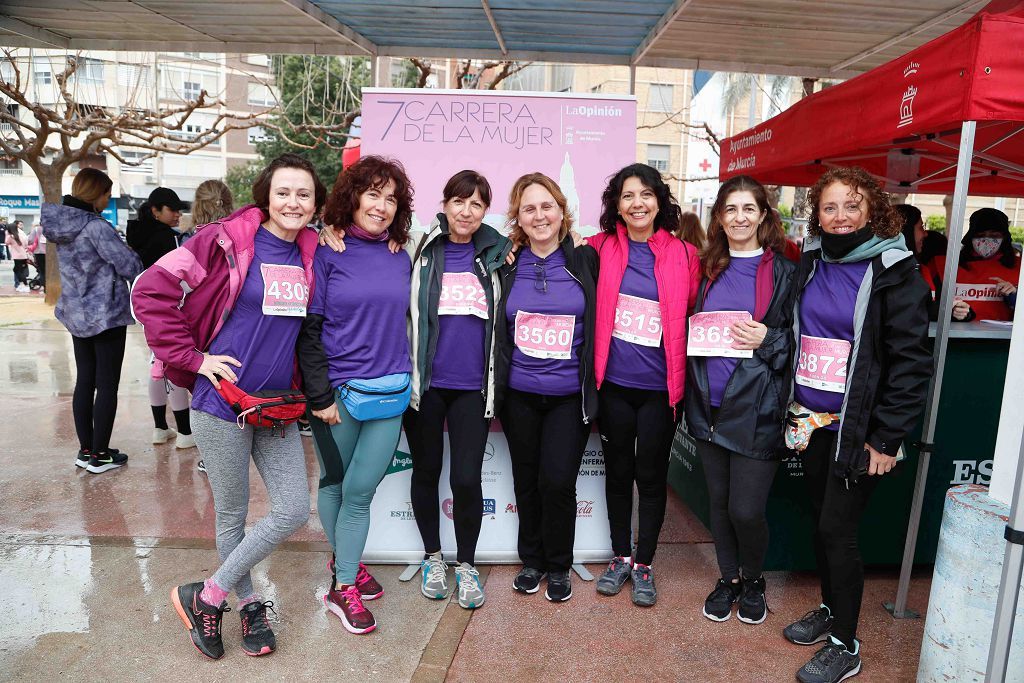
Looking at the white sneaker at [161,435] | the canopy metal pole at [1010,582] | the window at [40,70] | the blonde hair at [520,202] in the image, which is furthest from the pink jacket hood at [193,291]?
the window at [40,70]

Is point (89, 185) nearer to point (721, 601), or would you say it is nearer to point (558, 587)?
point (558, 587)

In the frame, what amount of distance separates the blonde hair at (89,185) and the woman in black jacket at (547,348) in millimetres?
2904

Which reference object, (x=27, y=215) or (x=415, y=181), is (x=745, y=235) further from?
(x=27, y=215)

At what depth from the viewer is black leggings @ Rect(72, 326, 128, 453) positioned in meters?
4.73

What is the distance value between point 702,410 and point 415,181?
82.0 inches

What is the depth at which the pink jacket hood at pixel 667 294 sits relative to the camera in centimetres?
308

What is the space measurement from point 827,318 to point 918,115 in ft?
3.39

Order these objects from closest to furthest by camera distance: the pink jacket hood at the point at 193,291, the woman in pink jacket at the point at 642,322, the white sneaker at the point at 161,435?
the pink jacket hood at the point at 193,291, the woman in pink jacket at the point at 642,322, the white sneaker at the point at 161,435

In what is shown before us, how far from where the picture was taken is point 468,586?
3.26 meters

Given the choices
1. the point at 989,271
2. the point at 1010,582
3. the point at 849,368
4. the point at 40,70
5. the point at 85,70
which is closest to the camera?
the point at 1010,582

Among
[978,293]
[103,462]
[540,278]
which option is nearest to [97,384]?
[103,462]

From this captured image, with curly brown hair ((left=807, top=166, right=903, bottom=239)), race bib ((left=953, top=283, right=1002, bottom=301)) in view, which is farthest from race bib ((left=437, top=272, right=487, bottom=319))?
race bib ((left=953, top=283, right=1002, bottom=301))

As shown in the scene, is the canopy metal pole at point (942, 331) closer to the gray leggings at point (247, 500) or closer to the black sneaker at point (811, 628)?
the black sneaker at point (811, 628)

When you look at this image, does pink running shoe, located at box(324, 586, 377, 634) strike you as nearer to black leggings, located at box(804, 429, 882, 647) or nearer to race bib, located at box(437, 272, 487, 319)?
race bib, located at box(437, 272, 487, 319)
